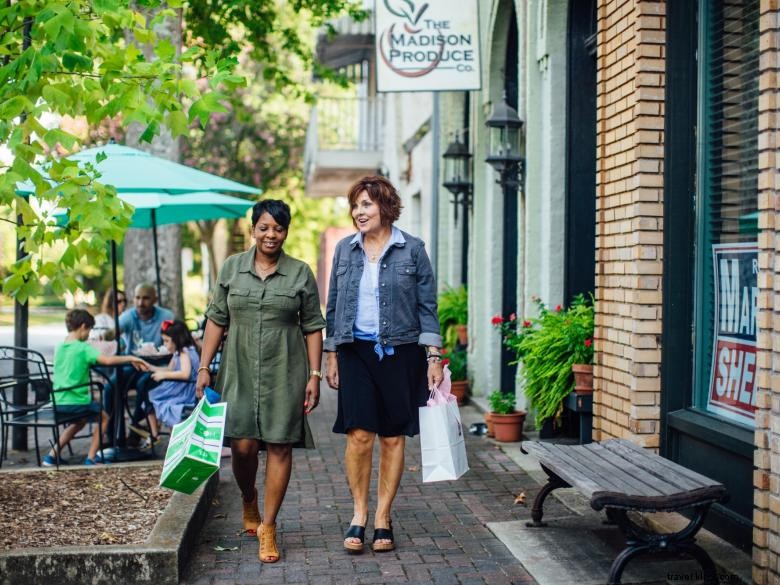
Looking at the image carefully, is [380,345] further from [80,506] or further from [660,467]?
[80,506]

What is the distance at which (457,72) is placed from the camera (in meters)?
9.23

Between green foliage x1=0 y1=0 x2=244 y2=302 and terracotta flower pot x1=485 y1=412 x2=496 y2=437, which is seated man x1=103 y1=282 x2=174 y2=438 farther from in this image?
green foliage x1=0 y1=0 x2=244 y2=302

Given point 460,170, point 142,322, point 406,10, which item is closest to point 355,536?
point 142,322

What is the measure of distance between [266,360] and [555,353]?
2813mm

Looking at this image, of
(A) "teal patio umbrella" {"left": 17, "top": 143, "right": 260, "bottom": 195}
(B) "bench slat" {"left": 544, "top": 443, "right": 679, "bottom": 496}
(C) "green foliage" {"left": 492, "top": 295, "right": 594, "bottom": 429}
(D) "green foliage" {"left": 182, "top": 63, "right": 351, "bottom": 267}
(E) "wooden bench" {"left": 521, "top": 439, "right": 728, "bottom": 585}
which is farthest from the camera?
(D) "green foliage" {"left": 182, "top": 63, "right": 351, "bottom": 267}

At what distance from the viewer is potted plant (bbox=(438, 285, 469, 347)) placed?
12016mm

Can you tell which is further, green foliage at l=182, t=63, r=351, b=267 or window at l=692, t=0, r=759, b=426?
green foliage at l=182, t=63, r=351, b=267

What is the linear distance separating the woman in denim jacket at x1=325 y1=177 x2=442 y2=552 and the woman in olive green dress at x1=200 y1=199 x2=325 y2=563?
0.64ft

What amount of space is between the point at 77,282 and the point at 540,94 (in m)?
4.60

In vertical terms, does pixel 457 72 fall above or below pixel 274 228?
above

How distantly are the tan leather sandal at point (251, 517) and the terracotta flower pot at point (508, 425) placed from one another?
3289 mm

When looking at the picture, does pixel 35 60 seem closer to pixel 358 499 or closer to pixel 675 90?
pixel 358 499

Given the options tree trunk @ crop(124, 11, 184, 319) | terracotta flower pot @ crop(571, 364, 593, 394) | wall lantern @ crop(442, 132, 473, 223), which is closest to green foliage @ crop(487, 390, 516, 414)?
terracotta flower pot @ crop(571, 364, 593, 394)

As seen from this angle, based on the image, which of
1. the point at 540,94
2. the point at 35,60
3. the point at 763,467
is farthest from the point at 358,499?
the point at 540,94
